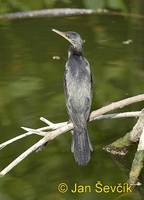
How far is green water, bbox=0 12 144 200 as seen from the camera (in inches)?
267

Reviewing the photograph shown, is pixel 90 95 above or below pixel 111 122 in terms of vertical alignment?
above

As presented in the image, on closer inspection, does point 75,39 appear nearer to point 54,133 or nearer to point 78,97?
point 78,97

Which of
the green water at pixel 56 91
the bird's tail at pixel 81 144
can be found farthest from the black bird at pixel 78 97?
the green water at pixel 56 91

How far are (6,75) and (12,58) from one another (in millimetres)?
764

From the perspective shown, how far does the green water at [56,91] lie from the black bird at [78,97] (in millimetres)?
876

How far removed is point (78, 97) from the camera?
5797 millimetres

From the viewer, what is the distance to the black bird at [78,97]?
5.67 m

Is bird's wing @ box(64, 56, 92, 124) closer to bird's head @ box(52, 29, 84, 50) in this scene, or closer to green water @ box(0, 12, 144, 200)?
bird's head @ box(52, 29, 84, 50)

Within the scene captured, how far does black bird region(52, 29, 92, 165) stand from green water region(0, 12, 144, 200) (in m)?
0.88

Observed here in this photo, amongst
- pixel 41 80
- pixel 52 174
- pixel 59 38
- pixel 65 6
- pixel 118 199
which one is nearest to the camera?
pixel 118 199

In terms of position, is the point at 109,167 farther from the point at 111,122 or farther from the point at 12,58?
the point at 12,58

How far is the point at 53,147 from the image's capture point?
7535mm

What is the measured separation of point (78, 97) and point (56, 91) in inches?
141

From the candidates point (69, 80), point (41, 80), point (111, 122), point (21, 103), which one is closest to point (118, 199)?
point (69, 80)
